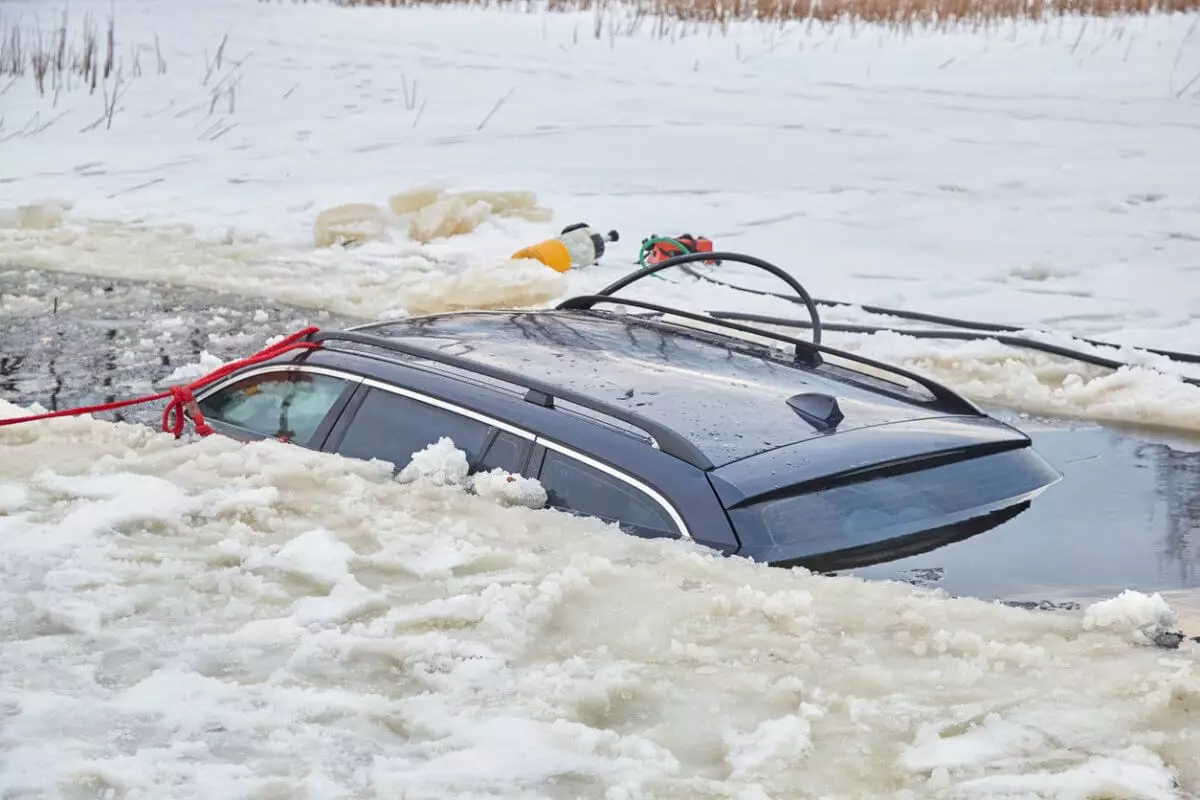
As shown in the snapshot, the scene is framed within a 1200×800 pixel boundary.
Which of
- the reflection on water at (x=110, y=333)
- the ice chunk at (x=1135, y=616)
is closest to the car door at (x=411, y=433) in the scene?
the ice chunk at (x=1135, y=616)

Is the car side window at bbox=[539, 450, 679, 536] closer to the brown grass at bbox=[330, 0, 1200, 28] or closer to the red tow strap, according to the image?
the red tow strap

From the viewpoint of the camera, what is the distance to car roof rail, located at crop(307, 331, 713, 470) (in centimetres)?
448

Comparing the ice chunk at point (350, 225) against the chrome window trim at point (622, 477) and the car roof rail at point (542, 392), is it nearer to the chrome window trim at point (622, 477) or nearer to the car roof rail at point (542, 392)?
the car roof rail at point (542, 392)

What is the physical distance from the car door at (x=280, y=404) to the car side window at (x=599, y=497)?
1074 mm

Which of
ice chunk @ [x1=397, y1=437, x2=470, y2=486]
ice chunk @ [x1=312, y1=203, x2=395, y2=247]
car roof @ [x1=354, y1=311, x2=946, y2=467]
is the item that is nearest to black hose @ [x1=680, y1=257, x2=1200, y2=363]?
car roof @ [x1=354, y1=311, x2=946, y2=467]

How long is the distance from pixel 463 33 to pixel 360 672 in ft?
75.1

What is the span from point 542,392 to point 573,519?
1.39 ft

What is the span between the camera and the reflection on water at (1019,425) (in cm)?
475

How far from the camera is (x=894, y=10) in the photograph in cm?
2436

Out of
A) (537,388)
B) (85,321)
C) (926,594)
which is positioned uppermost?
(537,388)

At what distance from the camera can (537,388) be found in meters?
4.87

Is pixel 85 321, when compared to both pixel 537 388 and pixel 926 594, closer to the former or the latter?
pixel 537 388

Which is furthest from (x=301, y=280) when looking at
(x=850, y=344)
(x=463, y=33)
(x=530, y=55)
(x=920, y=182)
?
(x=463, y=33)

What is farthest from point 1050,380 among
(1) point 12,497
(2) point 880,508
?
(1) point 12,497
